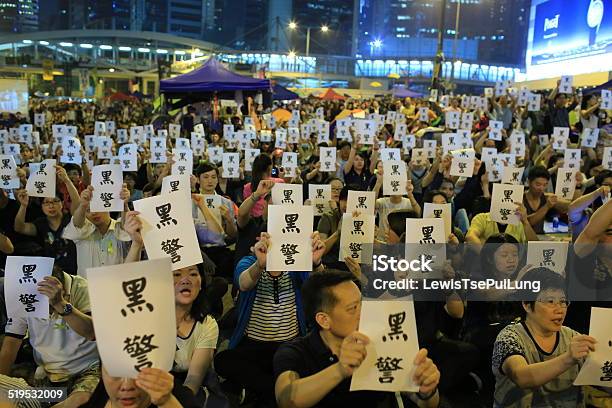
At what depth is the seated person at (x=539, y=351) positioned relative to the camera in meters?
2.90

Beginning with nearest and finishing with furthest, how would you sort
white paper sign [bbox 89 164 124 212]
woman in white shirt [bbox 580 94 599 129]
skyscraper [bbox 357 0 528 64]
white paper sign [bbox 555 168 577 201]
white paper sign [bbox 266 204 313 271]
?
white paper sign [bbox 266 204 313 271] → white paper sign [bbox 89 164 124 212] → white paper sign [bbox 555 168 577 201] → woman in white shirt [bbox 580 94 599 129] → skyscraper [bbox 357 0 528 64]

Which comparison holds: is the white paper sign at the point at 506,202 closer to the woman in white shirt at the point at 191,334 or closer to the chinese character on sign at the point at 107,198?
the woman in white shirt at the point at 191,334

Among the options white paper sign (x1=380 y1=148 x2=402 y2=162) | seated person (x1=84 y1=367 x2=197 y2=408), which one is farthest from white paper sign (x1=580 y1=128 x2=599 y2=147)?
seated person (x1=84 y1=367 x2=197 y2=408)

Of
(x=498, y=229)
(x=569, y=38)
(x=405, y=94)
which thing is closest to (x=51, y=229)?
(x=498, y=229)

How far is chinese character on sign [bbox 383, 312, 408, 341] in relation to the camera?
237cm

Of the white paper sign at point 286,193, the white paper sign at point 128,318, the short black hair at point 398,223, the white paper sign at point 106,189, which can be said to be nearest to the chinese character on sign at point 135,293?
the white paper sign at point 128,318

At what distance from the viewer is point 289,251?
144 inches

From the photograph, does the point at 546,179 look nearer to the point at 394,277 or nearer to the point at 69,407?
the point at 394,277

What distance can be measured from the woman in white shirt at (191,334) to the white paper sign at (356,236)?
163 cm

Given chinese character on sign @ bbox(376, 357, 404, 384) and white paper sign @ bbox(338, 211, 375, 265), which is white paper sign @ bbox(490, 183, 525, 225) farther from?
chinese character on sign @ bbox(376, 357, 404, 384)

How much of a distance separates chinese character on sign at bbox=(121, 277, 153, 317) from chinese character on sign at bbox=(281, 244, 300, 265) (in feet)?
4.99

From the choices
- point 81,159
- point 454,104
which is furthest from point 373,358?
point 454,104

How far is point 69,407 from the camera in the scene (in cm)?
317

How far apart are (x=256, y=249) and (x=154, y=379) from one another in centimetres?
161
